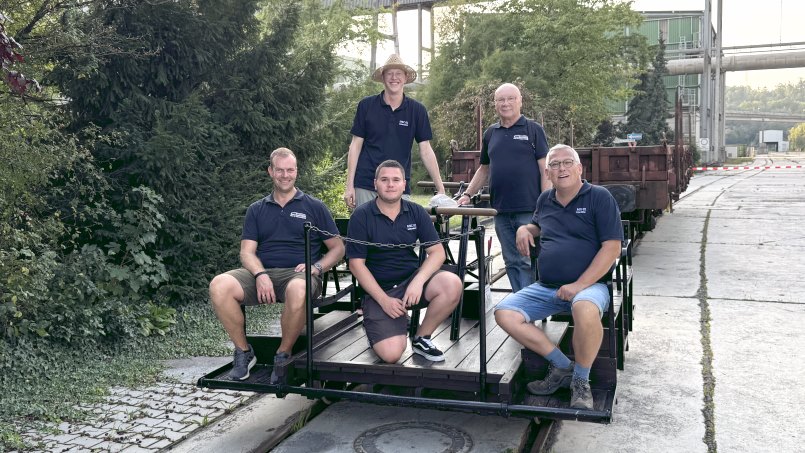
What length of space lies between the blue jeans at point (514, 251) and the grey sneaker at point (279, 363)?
2.29 metres

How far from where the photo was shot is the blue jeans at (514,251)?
6152 millimetres

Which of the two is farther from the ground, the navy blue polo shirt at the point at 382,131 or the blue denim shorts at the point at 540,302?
the navy blue polo shirt at the point at 382,131

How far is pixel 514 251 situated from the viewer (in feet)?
20.5

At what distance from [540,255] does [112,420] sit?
9.36 ft

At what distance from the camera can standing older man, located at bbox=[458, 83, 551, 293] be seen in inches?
239

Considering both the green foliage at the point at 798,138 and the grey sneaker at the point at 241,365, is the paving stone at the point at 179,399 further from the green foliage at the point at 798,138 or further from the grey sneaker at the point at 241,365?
the green foliage at the point at 798,138

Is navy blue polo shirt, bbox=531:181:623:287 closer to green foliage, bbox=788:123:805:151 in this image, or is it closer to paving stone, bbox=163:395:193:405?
paving stone, bbox=163:395:193:405

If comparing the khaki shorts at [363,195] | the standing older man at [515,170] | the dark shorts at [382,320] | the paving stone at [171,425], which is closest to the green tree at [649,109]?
the standing older man at [515,170]

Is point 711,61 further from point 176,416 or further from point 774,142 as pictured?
point 774,142

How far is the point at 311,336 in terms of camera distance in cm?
431

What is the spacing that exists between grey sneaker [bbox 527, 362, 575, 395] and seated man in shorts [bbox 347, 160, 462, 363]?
592 millimetres

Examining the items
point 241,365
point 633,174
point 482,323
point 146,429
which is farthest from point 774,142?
point 146,429

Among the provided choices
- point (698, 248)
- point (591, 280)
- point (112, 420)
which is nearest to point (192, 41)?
point (112, 420)

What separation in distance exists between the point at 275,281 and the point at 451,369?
57.0 inches
